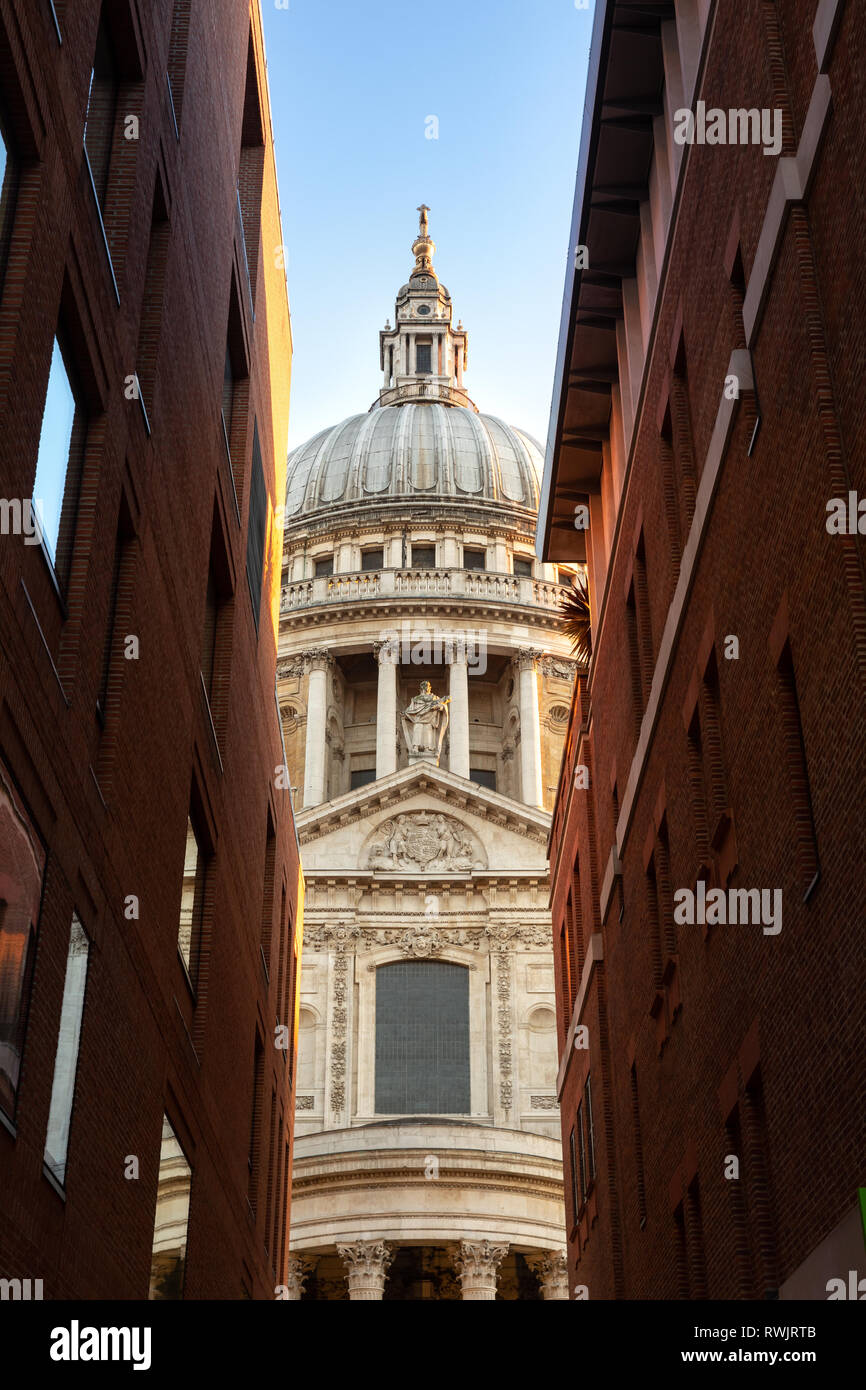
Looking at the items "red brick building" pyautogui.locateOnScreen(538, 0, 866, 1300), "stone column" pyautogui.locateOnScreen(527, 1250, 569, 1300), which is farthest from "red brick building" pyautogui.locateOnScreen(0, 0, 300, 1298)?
"stone column" pyautogui.locateOnScreen(527, 1250, 569, 1300)

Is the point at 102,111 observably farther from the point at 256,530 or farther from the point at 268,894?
the point at 268,894

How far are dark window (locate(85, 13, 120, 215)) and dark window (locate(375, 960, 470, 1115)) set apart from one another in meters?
41.8

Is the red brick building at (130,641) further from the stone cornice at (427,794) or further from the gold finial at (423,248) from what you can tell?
the gold finial at (423,248)

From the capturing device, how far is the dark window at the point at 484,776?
85.2m

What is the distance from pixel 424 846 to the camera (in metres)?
63.4

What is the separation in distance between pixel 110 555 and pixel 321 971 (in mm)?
41945

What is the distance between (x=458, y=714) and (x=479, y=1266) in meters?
37.5

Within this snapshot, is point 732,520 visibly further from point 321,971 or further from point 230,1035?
point 321,971

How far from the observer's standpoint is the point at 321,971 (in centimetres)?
5866

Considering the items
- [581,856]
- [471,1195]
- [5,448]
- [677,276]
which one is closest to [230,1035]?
[581,856]

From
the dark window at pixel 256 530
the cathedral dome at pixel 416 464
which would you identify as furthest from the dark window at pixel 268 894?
the cathedral dome at pixel 416 464

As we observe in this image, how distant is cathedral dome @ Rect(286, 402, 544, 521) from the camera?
96062mm

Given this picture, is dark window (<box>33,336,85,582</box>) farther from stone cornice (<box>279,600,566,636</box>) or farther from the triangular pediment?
stone cornice (<box>279,600,566,636</box>)

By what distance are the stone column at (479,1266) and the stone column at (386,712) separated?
32898mm
